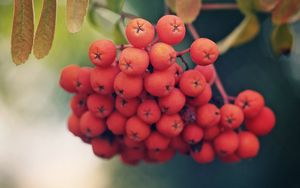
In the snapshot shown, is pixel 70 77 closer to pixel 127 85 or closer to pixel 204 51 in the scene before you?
pixel 127 85

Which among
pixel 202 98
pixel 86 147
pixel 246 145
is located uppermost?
pixel 202 98

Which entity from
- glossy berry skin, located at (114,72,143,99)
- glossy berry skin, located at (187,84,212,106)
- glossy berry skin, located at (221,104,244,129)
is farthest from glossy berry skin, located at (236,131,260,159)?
glossy berry skin, located at (114,72,143,99)

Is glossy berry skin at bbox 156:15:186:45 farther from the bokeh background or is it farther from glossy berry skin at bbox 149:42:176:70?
the bokeh background

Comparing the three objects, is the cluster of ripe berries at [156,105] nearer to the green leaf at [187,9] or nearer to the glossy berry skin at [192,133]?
the glossy berry skin at [192,133]

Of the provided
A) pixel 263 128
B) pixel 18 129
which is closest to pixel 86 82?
pixel 263 128

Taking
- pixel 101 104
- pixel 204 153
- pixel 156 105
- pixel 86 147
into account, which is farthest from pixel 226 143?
pixel 86 147

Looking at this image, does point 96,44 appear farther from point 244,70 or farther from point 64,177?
point 64,177
